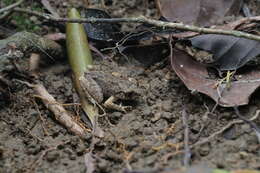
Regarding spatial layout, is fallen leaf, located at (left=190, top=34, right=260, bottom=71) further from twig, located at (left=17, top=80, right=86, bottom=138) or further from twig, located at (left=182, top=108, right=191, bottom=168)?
twig, located at (left=17, top=80, right=86, bottom=138)

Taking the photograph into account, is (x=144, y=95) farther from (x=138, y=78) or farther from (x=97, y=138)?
(x=97, y=138)

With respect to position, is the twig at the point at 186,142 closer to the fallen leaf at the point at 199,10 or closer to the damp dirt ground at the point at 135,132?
the damp dirt ground at the point at 135,132

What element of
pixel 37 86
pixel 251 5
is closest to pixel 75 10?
pixel 37 86

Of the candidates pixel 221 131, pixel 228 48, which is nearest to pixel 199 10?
pixel 228 48

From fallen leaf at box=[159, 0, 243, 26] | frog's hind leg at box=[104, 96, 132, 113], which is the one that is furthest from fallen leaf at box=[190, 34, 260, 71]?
frog's hind leg at box=[104, 96, 132, 113]

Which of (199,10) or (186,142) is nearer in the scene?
(186,142)

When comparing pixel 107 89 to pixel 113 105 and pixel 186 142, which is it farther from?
pixel 186 142
